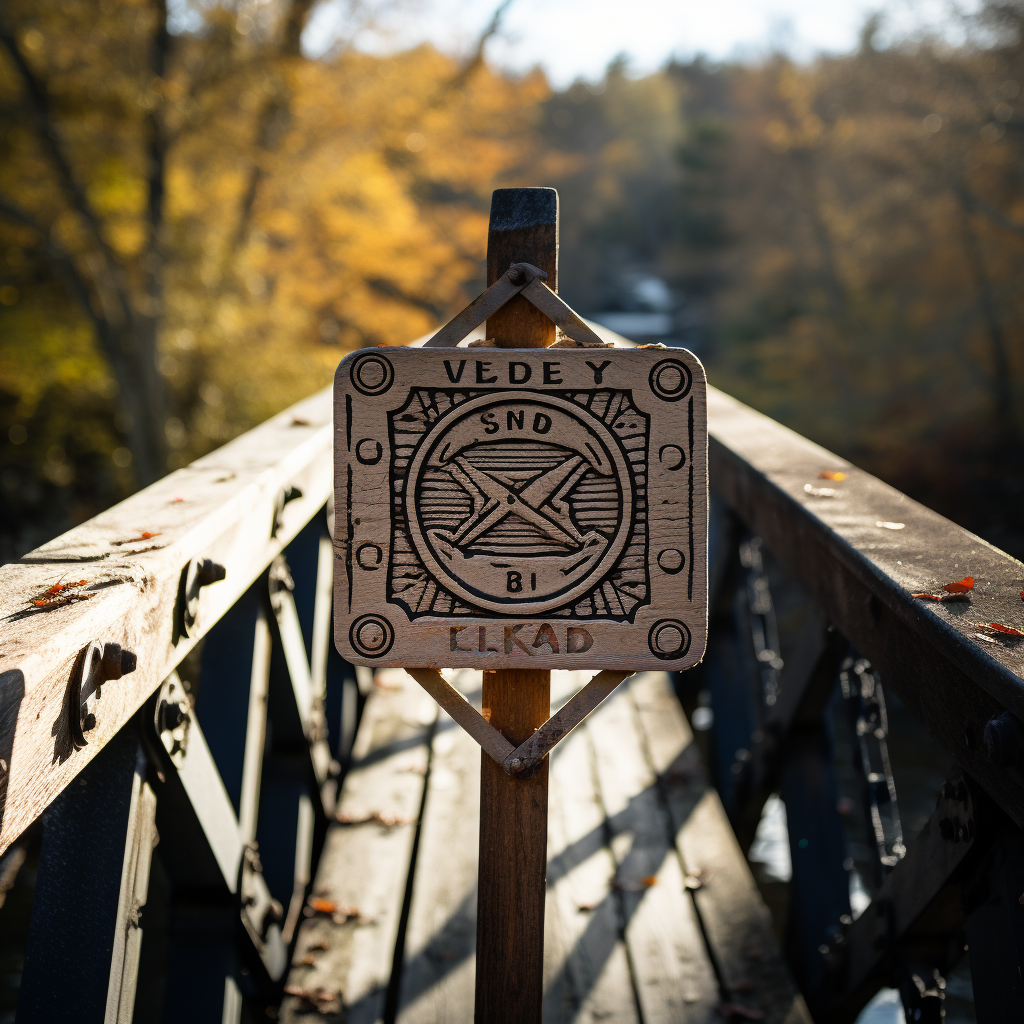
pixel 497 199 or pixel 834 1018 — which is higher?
pixel 497 199

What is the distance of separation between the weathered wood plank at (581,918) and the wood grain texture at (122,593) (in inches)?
37.9

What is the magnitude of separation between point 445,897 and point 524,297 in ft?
4.42

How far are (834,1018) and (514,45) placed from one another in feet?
39.5

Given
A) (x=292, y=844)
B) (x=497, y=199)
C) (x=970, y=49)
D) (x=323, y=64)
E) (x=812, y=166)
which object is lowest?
(x=292, y=844)

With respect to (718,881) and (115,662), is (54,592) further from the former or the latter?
(718,881)

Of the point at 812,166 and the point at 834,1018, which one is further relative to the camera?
the point at 812,166

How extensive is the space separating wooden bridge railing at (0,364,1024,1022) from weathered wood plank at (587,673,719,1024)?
0.78 ft

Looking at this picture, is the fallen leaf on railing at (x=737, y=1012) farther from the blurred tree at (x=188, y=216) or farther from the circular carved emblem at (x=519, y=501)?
the blurred tree at (x=188, y=216)

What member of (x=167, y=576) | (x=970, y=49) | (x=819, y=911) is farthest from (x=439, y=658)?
(x=970, y=49)

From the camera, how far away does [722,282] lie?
27609 millimetres

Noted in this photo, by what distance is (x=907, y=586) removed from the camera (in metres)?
1.18

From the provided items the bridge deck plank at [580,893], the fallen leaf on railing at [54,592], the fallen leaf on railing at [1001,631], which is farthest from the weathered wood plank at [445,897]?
the fallen leaf on railing at [1001,631]

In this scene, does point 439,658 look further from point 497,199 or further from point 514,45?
point 514,45

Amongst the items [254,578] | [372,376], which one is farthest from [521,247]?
[254,578]
